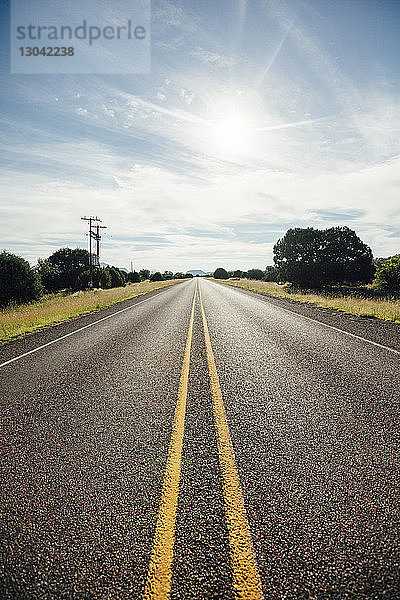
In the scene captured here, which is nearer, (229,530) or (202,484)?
(229,530)

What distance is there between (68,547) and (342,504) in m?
2.04

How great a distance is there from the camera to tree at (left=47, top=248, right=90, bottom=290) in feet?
217

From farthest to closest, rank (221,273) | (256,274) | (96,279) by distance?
(221,273)
(256,274)
(96,279)

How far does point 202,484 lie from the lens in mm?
2674

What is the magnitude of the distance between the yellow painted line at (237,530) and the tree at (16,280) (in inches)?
1263

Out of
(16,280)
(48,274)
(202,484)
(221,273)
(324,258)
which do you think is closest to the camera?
(202,484)

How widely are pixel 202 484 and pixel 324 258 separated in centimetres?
4542

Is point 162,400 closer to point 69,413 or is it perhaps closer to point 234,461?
point 69,413

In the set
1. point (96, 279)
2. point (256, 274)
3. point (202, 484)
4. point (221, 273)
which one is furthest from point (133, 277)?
point (202, 484)

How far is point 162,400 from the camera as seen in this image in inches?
182

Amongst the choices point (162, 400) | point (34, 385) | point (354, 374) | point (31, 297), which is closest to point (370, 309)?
point (354, 374)

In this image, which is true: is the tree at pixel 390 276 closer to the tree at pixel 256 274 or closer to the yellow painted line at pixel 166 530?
the yellow painted line at pixel 166 530

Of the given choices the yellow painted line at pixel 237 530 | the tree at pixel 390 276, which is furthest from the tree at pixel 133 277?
the yellow painted line at pixel 237 530

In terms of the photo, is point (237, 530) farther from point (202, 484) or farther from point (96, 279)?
point (96, 279)
